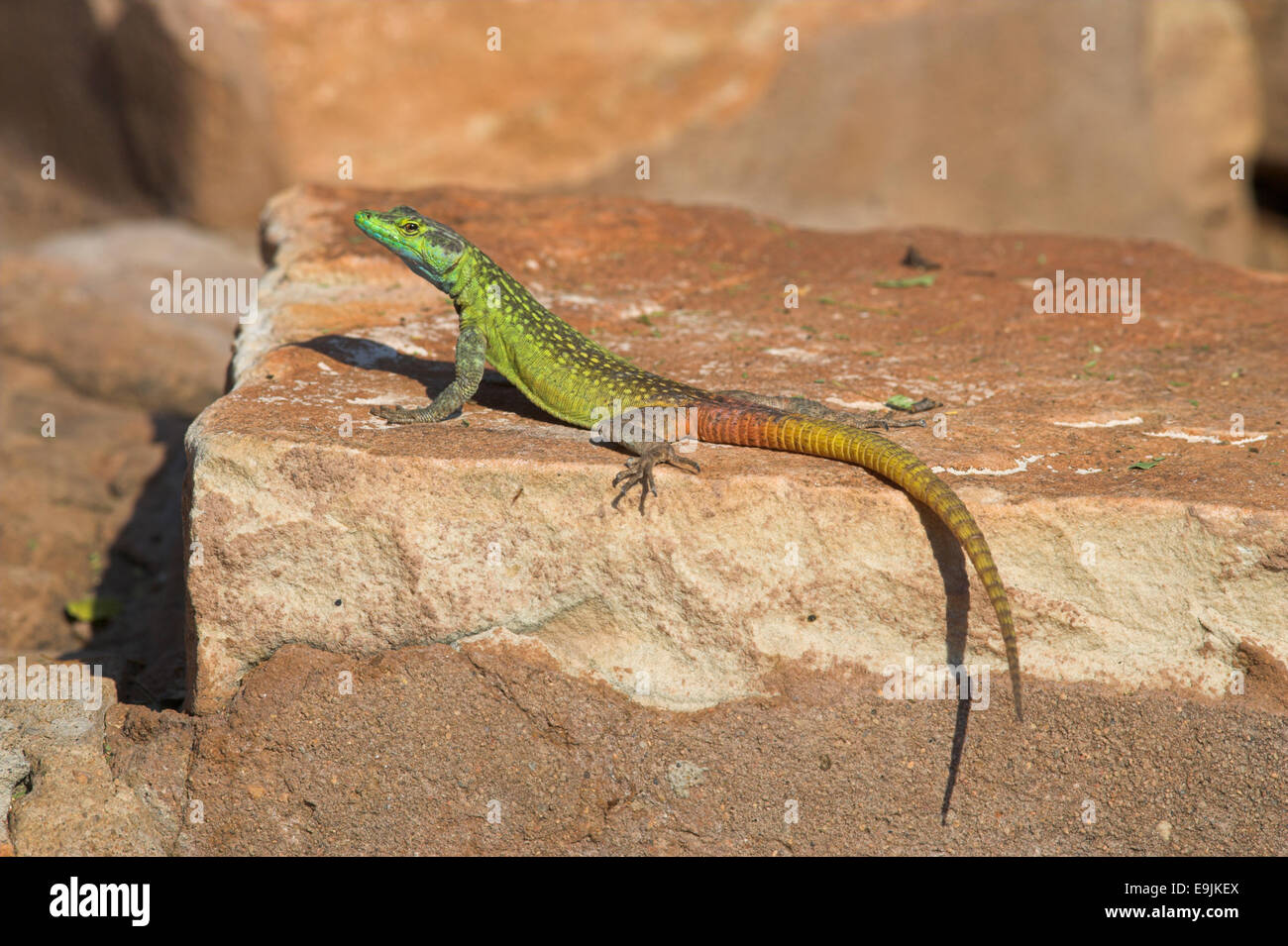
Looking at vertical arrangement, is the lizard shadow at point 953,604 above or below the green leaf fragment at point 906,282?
below

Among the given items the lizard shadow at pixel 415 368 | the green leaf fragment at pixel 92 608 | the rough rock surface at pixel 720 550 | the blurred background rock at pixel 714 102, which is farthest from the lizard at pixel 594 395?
the blurred background rock at pixel 714 102

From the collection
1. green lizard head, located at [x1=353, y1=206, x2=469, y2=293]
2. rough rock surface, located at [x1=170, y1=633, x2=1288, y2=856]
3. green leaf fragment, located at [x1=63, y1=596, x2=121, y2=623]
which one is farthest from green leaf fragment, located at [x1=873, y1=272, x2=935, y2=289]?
green leaf fragment, located at [x1=63, y1=596, x2=121, y2=623]

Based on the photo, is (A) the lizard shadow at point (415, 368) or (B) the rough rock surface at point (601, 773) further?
(A) the lizard shadow at point (415, 368)

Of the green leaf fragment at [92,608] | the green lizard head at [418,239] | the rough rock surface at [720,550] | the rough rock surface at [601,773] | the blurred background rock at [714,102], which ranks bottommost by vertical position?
the rough rock surface at [601,773]

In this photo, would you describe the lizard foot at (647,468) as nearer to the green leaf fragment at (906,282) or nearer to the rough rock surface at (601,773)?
the rough rock surface at (601,773)

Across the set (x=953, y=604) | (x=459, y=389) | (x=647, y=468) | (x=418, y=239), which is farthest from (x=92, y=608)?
(x=953, y=604)

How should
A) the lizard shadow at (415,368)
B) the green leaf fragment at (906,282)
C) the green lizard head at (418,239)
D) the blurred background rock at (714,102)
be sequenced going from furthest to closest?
the blurred background rock at (714,102) < the green leaf fragment at (906,282) < the lizard shadow at (415,368) < the green lizard head at (418,239)

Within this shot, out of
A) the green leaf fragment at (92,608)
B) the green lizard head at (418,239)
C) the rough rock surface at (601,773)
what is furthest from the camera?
the green leaf fragment at (92,608)

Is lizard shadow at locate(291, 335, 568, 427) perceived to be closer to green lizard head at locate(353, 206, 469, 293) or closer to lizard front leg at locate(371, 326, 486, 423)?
lizard front leg at locate(371, 326, 486, 423)
